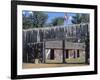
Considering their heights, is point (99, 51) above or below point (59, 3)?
below

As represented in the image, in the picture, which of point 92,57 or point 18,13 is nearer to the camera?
point 18,13

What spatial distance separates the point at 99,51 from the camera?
2.52 metres

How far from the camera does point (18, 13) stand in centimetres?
220

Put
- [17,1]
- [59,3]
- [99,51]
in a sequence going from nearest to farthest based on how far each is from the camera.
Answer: [17,1], [59,3], [99,51]

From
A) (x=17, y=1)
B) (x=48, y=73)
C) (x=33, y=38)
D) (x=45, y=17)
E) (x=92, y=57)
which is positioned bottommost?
(x=48, y=73)

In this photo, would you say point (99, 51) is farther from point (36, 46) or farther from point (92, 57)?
point (36, 46)

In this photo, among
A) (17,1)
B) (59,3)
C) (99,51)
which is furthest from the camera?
(99,51)

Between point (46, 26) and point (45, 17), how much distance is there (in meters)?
0.10

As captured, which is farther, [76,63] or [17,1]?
[76,63]

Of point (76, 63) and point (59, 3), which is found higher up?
point (59, 3)

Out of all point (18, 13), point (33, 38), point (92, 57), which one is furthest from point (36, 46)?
point (92, 57)

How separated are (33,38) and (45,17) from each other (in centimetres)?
27

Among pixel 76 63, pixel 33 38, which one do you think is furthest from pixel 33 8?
pixel 76 63

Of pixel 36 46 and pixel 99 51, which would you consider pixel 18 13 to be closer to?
pixel 36 46
